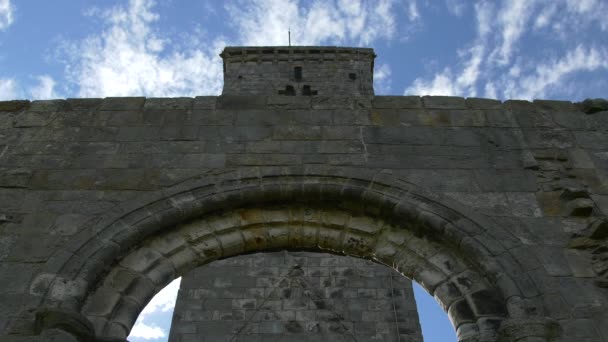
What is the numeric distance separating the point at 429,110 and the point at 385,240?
1612 millimetres

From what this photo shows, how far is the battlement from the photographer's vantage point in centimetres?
1869

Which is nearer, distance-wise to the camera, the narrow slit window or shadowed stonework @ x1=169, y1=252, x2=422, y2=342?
shadowed stonework @ x1=169, y1=252, x2=422, y2=342

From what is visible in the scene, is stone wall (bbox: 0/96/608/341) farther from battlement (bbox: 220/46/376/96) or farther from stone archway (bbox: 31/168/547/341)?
battlement (bbox: 220/46/376/96)

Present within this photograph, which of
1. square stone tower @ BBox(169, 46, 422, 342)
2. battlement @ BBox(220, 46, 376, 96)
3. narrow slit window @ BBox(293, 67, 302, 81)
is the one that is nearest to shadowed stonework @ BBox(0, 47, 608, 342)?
square stone tower @ BBox(169, 46, 422, 342)

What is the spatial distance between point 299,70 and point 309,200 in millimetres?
14451

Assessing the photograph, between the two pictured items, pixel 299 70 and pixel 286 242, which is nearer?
pixel 286 242

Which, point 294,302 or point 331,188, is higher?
point 294,302

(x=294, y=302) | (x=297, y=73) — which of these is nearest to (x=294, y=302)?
(x=294, y=302)

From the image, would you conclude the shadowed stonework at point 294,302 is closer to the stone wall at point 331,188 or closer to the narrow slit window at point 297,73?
the stone wall at point 331,188

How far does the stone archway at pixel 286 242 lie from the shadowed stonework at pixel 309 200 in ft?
0.04

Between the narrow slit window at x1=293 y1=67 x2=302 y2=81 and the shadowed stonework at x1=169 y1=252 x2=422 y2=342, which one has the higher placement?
the narrow slit window at x1=293 y1=67 x2=302 y2=81

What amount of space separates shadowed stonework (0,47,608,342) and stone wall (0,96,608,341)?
0.02m

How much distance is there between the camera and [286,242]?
17.6 ft

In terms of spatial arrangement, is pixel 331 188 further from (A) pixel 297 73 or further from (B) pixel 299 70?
(B) pixel 299 70
